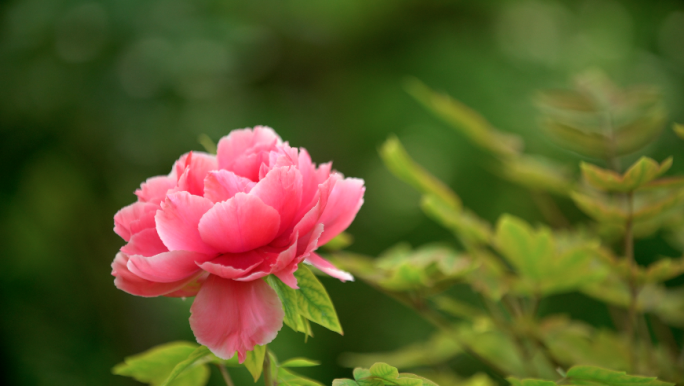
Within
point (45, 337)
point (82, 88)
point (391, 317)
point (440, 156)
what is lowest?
point (391, 317)

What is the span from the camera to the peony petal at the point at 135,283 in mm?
221

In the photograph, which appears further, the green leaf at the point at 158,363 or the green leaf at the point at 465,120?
the green leaf at the point at 465,120

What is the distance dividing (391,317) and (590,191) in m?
1.26

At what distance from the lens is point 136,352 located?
142cm

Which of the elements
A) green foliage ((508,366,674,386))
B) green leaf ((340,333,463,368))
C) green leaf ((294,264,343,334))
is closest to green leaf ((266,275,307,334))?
green leaf ((294,264,343,334))

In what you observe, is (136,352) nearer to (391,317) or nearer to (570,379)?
(391,317)

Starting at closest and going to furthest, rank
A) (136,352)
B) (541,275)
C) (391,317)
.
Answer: (541,275) < (136,352) < (391,317)

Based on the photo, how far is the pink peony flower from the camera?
0.22 metres

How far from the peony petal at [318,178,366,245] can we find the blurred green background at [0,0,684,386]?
3.34ft

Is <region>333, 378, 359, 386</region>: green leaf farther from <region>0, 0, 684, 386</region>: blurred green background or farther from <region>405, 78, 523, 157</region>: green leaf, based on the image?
<region>0, 0, 684, 386</region>: blurred green background

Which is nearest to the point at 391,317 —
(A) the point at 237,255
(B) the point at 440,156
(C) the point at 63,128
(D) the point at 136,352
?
(B) the point at 440,156

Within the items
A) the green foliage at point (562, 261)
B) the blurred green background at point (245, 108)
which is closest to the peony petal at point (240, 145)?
the green foliage at point (562, 261)

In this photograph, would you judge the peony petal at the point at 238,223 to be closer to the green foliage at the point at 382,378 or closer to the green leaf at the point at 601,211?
the green foliage at the point at 382,378

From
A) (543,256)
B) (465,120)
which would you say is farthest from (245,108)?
(543,256)
